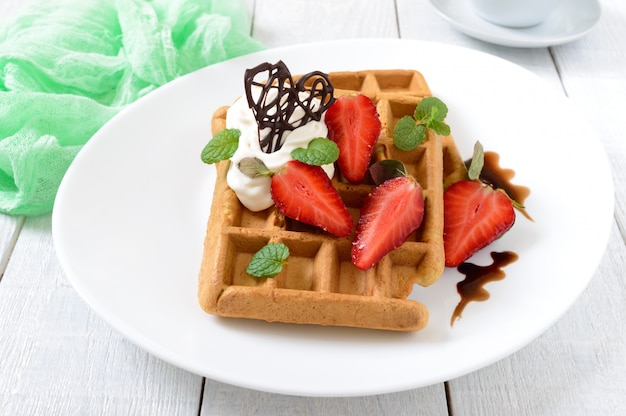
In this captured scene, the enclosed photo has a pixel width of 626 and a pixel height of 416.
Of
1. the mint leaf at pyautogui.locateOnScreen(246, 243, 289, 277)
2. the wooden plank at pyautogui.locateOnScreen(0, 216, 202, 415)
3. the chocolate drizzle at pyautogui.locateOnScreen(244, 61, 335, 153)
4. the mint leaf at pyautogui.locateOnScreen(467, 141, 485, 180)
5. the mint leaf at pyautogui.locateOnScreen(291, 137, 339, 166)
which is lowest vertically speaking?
the wooden plank at pyautogui.locateOnScreen(0, 216, 202, 415)

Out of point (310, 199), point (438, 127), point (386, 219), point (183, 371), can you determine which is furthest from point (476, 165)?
Answer: point (183, 371)

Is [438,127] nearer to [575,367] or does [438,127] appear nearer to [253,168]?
[253,168]

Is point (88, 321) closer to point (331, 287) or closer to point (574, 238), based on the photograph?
point (331, 287)

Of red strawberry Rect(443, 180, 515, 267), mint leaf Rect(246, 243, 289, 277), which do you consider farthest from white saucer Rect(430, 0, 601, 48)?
mint leaf Rect(246, 243, 289, 277)

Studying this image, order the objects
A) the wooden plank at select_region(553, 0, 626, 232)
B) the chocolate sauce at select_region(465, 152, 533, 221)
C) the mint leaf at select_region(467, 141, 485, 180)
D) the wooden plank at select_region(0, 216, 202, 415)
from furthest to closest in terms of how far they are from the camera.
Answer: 1. the wooden plank at select_region(553, 0, 626, 232)
2. the chocolate sauce at select_region(465, 152, 533, 221)
3. the mint leaf at select_region(467, 141, 485, 180)
4. the wooden plank at select_region(0, 216, 202, 415)

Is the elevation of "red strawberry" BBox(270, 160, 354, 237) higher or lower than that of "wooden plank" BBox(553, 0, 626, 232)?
higher

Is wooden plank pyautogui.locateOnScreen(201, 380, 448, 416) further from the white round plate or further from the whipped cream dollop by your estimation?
the whipped cream dollop

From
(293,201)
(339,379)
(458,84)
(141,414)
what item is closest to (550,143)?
(458,84)
